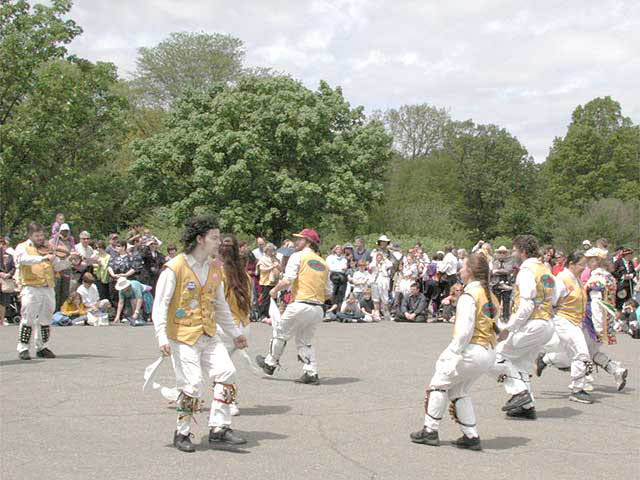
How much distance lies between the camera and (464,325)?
6.84 m

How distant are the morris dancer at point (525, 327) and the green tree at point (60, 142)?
23574mm

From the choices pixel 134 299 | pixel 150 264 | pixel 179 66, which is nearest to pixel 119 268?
pixel 150 264

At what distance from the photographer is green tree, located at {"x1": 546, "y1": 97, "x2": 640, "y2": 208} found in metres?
60.4

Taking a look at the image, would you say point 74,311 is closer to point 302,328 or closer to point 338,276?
point 338,276

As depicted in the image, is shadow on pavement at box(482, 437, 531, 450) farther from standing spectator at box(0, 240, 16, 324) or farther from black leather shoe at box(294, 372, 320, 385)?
standing spectator at box(0, 240, 16, 324)

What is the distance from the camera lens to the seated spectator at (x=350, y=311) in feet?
67.1

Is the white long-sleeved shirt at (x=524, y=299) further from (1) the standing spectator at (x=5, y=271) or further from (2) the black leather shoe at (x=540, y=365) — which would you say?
(1) the standing spectator at (x=5, y=271)

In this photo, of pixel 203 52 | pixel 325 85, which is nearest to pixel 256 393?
pixel 325 85

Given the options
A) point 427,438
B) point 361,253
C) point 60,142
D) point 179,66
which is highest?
point 179,66

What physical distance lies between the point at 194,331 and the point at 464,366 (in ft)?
7.37

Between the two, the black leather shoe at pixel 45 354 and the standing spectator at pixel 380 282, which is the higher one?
the standing spectator at pixel 380 282

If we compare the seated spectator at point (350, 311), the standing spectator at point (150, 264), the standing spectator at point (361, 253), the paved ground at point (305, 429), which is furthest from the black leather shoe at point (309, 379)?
the standing spectator at point (361, 253)

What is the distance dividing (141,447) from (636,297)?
578 inches

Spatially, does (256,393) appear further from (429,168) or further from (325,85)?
(429,168)
